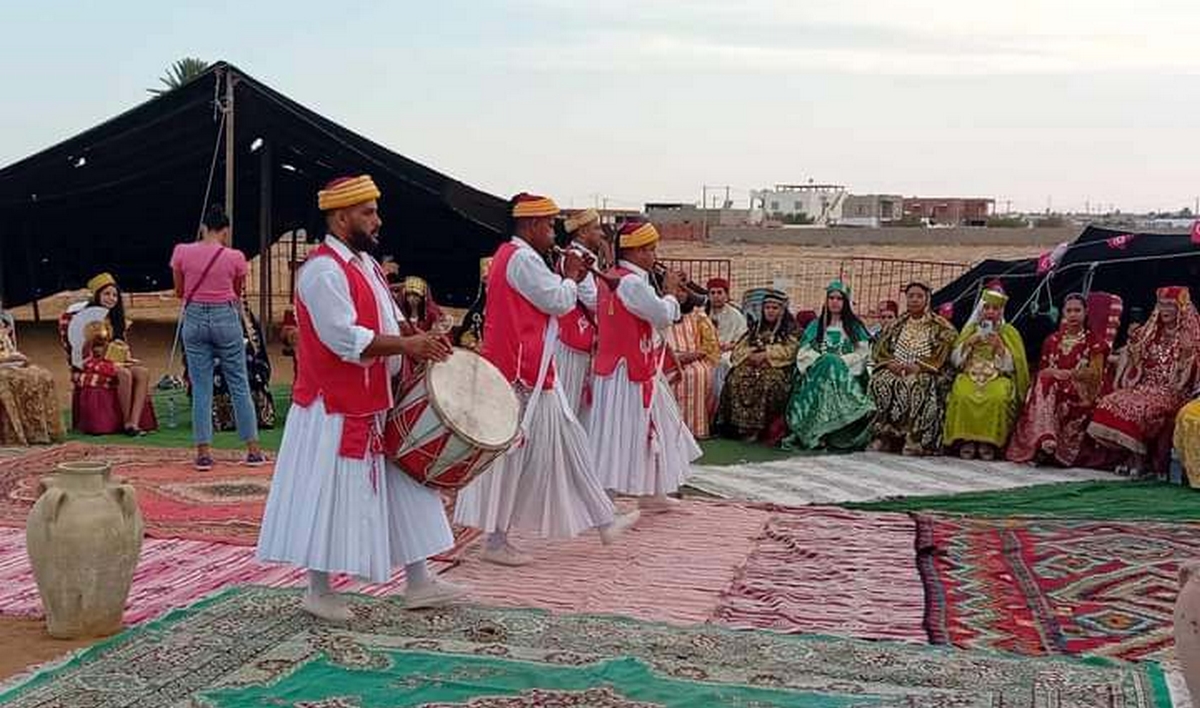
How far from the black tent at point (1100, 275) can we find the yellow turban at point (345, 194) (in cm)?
689

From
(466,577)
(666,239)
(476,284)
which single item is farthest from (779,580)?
(666,239)

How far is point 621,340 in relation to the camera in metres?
6.35

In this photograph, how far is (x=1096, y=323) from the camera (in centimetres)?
877

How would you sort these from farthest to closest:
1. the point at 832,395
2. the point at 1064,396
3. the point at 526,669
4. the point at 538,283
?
the point at 832,395 → the point at 1064,396 → the point at 538,283 → the point at 526,669

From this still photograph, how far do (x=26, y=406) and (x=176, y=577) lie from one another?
425cm

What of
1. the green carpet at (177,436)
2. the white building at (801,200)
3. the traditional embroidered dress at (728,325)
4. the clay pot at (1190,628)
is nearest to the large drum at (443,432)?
the clay pot at (1190,628)

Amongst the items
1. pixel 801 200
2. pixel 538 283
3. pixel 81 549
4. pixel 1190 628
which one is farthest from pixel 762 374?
pixel 801 200

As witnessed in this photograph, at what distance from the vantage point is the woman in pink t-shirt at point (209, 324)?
7812mm

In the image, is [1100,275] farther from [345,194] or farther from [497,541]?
[345,194]

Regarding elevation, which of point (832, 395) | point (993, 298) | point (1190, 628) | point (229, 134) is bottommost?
point (1190, 628)

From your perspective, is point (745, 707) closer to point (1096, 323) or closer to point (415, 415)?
point (415, 415)

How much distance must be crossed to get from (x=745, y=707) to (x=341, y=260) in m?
1.94

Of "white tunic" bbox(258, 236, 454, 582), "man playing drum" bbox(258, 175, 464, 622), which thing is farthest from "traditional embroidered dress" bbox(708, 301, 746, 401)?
"white tunic" bbox(258, 236, 454, 582)

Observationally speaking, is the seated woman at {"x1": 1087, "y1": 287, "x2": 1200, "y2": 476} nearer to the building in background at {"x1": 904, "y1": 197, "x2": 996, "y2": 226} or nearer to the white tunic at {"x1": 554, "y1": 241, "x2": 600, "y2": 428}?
the white tunic at {"x1": 554, "y1": 241, "x2": 600, "y2": 428}
